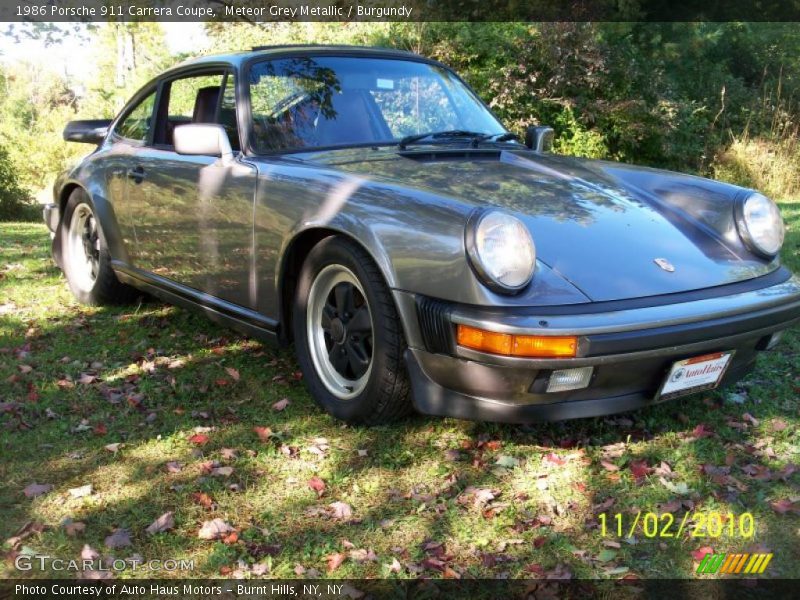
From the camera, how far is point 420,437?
10.3 ft

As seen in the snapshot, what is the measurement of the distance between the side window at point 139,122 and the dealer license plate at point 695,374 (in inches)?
133

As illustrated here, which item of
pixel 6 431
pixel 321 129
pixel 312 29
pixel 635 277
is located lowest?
pixel 6 431

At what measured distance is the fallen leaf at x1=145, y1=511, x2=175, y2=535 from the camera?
2510mm

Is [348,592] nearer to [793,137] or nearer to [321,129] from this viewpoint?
[321,129]

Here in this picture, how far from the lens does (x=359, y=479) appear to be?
2846mm

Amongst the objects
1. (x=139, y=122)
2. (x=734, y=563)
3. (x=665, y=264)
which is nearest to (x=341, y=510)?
(x=734, y=563)

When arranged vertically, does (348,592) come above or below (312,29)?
below

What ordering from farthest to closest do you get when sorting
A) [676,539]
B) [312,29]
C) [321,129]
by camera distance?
1. [312,29]
2. [321,129]
3. [676,539]

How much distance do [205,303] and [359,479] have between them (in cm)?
151

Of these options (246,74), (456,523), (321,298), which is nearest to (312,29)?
(246,74)

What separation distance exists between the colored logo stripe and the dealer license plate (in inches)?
24.4

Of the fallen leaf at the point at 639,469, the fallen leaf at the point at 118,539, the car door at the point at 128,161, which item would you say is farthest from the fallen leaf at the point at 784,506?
the car door at the point at 128,161

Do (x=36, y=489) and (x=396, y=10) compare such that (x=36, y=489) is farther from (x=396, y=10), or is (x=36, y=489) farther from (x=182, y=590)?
(x=396, y=10)

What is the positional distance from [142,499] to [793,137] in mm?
12314
